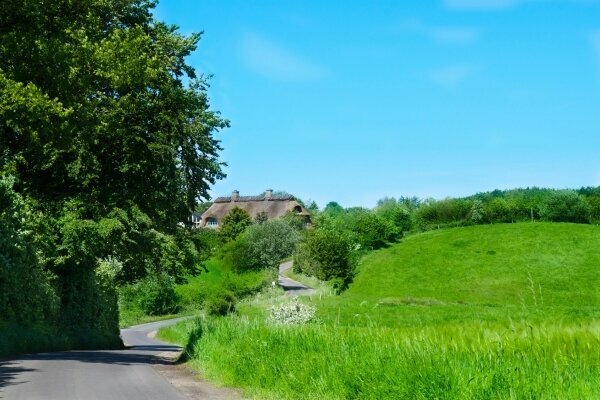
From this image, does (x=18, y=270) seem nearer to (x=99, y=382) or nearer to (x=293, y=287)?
(x=99, y=382)

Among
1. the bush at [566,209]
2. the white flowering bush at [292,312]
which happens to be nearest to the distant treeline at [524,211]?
the bush at [566,209]

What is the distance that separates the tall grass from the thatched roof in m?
141

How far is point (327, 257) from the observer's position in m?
92.5

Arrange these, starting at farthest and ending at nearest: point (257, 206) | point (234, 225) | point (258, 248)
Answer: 1. point (257, 206)
2. point (234, 225)
3. point (258, 248)

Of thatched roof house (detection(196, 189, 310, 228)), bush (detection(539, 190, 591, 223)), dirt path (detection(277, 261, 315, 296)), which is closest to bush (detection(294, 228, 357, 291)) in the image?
dirt path (detection(277, 261, 315, 296))

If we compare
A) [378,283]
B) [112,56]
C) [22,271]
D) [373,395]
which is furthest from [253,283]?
[373,395]

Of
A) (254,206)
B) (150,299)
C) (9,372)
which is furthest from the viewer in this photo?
(254,206)

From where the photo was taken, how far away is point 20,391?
471 inches

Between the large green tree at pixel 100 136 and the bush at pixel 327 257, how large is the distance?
177 ft

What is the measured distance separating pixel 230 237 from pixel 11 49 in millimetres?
102463

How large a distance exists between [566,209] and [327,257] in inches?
2242

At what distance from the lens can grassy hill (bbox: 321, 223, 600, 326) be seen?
85.4 meters

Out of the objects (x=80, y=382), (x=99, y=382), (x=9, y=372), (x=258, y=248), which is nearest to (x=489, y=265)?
(x=258, y=248)

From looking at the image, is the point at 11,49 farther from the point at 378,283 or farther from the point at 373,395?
the point at 378,283
